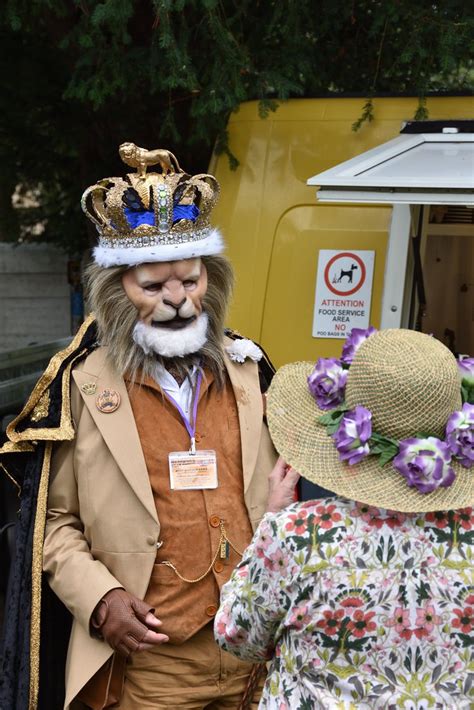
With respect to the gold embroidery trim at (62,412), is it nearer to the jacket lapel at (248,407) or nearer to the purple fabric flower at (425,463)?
the jacket lapel at (248,407)

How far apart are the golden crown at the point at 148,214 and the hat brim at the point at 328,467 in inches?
26.0

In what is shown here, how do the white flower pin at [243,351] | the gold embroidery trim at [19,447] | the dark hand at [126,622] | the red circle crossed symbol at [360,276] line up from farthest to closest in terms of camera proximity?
the red circle crossed symbol at [360,276], the white flower pin at [243,351], the gold embroidery trim at [19,447], the dark hand at [126,622]

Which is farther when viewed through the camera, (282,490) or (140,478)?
(140,478)

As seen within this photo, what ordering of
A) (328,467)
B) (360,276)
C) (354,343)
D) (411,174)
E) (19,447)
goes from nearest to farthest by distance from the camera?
(328,467) → (354,343) → (19,447) → (411,174) → (360,276)

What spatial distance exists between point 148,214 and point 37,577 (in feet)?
3.43

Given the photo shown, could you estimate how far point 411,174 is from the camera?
3.30 metres

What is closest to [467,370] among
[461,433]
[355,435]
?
[461,433]

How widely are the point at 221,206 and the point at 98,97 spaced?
0.89 metres

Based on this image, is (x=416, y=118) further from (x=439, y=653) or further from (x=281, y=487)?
(x=439, y=653)

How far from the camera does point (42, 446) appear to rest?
8.36ft

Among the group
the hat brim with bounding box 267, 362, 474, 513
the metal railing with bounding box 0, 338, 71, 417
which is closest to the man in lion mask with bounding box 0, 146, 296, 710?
the hat brim with bounding box 267, 362, 474, 513

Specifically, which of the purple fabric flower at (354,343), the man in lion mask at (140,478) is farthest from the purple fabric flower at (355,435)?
the man in lion mask at (140,478)

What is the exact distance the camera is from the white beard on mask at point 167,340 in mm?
2578

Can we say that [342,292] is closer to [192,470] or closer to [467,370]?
[192,470]
